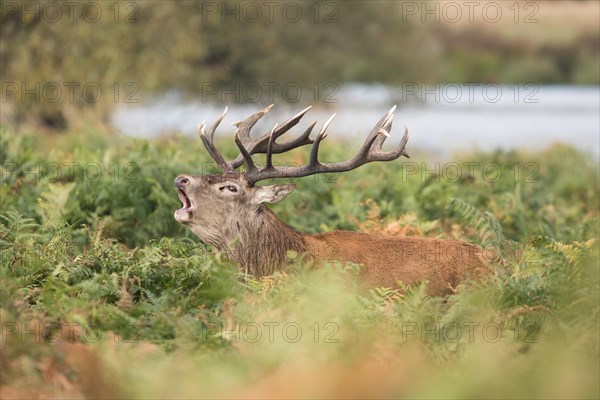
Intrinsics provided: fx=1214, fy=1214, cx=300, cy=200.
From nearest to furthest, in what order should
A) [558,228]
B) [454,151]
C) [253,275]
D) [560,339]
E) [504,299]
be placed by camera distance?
[560,339]
[504,299]
[253,275]
[558,228]
[454,151]

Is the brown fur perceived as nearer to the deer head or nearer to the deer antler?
the deer head

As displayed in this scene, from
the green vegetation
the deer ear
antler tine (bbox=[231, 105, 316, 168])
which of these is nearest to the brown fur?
the deer ear

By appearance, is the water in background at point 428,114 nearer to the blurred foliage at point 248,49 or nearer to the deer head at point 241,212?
the blurred foliage at point 248,49

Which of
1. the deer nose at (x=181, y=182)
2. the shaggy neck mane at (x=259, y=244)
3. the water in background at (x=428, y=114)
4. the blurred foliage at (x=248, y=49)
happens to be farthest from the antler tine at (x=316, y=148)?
the water in background at (x=428, y=114)

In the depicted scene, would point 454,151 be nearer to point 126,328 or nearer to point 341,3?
point 126,328

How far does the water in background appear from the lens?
29.1m

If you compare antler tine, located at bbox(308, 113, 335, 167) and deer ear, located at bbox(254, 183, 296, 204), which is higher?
antler tine, located at bbox(308, 113, 335, 167)

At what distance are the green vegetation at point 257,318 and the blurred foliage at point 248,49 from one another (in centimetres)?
1026

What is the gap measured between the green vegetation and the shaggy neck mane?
0.28 metres

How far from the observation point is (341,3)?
104 feet

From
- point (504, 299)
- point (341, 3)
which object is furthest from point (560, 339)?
point (341, 3)

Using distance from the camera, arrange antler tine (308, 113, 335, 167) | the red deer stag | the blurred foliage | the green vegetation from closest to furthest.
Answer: the green vegetation
the red deer stag
antler tine (308, 113, 335, 167)
the blurred foliage

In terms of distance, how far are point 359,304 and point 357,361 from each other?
135cm

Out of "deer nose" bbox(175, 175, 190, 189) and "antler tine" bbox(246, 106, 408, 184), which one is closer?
"deer nose" bbox(175, 175, 190, 189)
